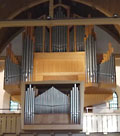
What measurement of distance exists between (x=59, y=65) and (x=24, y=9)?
335 cm

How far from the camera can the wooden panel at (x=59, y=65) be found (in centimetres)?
1839

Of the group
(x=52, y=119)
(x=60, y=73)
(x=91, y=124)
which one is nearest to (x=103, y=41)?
(x=60, y=73)

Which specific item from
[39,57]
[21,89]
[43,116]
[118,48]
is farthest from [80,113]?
[118,48]

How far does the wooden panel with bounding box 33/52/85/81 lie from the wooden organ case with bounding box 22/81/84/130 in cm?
175

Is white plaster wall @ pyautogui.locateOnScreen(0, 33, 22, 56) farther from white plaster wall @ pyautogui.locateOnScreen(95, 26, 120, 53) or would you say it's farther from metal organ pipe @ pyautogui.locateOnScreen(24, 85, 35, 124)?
metal organ pipe @ pyautogui.locateOnScreen(24, 85, 35, 124)

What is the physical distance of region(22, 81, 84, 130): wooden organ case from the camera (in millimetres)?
16203

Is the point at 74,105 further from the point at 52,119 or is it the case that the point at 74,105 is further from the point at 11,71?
the point at 11,71

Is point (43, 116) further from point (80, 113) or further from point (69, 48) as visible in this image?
point (69, 48)

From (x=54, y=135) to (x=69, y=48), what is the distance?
4.19 m

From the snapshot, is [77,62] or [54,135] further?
[77,62]

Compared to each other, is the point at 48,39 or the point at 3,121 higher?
the point at 48,39

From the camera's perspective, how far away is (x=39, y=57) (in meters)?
18.8

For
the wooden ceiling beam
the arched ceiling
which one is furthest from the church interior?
the wooden ceiling beam

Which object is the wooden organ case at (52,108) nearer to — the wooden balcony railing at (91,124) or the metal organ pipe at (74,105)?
the metal organ pipe at (74,105)
